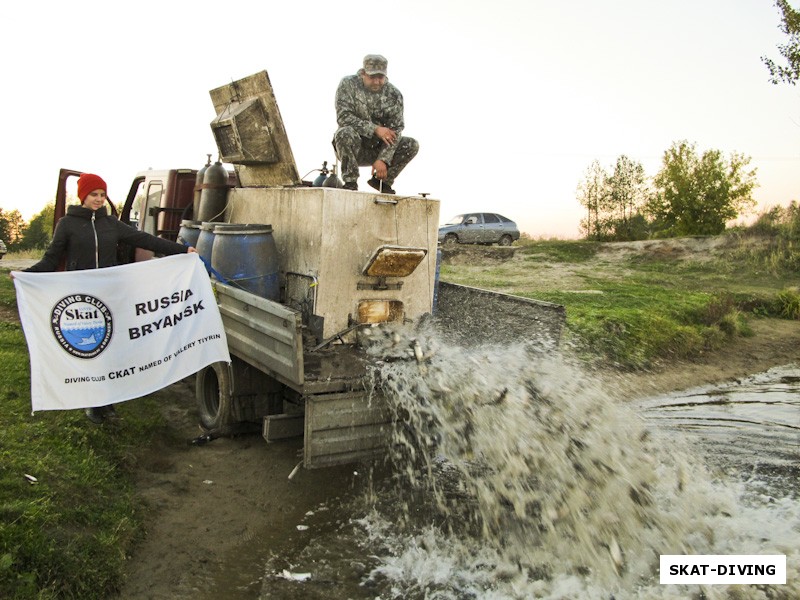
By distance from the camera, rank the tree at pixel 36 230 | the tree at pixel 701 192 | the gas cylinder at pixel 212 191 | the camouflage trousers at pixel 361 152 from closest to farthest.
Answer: the camouflage trousers at pixel 361 152 < the gas cylinder at pixel 212 191 < the tree at pixel 701 192 < the tree at pixel 36 230

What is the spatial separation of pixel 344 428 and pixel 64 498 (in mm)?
1861

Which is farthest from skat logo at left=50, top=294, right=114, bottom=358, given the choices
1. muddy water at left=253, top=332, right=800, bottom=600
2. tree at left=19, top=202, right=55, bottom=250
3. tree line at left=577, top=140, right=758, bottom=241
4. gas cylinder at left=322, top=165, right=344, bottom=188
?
tree at left=19, top=202, right=55, bottom=250

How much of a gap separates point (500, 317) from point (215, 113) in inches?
163

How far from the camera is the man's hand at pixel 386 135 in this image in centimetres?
671

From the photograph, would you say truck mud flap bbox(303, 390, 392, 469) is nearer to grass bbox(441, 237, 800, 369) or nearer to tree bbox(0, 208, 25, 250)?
grass bbox(441, 237, 800, 369)

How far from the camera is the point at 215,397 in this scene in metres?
6.43

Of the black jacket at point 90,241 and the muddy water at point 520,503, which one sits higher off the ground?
the black jacket at point 90,241

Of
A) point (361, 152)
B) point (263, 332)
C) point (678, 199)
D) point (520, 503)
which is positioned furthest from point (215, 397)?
point (678, 199)

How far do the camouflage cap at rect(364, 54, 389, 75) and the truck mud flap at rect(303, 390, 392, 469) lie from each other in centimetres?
357

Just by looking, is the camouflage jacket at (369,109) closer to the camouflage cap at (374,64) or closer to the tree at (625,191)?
the camouflage cap at (374,64)

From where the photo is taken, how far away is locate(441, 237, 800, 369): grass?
10.5 m

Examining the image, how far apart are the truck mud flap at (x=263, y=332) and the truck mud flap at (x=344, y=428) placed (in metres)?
0.27

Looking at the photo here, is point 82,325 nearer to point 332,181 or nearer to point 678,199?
point 332,181

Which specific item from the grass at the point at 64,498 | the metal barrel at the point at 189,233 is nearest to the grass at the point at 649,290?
the metal barrel at the point at 189,233
